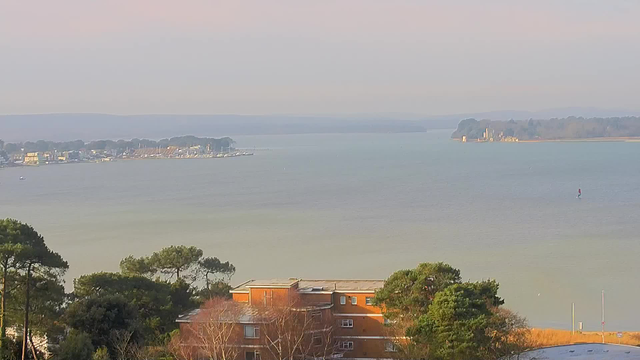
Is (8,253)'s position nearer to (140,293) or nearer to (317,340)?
(140,293)

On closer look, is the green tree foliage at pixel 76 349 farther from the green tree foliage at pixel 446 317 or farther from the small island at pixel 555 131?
the small island at pixel 555 131

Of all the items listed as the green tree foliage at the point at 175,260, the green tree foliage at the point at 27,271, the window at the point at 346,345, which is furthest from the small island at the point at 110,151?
the green tree foliage at the point at 27,271

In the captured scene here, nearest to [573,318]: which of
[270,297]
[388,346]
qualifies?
[388,346]

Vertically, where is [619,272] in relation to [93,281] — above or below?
below

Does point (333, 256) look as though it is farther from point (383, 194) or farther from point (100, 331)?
point (383, 194)

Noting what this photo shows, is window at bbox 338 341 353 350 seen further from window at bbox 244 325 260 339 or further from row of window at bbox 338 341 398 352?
window at bbox 244 325 260 339

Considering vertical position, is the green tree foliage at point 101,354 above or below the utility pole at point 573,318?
above

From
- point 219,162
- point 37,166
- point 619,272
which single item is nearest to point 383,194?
point 619,272
